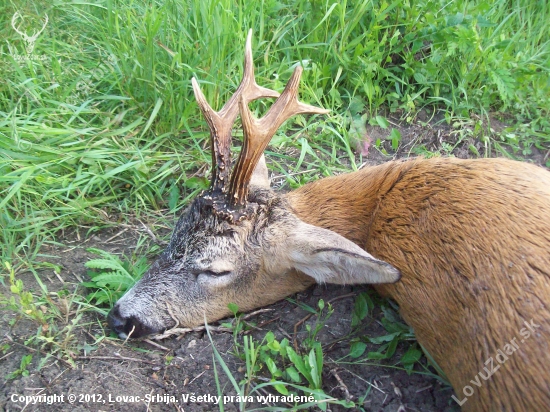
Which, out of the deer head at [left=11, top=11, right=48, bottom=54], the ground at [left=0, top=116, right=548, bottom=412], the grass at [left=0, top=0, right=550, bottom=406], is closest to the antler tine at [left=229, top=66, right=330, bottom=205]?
the ground at [left=0, top=116, right=548, bottom=412]

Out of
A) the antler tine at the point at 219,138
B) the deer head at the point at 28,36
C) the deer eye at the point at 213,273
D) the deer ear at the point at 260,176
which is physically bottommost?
the deer eye at the point at 213,273

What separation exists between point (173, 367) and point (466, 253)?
1815 mm

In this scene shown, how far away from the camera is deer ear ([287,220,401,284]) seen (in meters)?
3.04

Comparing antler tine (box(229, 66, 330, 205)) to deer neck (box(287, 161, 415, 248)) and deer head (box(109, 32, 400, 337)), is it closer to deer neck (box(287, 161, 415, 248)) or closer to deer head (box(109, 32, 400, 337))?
deer head (box(109, 32, 400, 337))

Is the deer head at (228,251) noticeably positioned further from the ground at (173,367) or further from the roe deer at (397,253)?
the ground at (173,367)

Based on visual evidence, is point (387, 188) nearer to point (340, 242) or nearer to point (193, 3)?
point (340, 242)

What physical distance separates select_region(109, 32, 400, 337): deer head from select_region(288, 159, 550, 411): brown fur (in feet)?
0.99

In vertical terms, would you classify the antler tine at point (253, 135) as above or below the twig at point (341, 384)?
above

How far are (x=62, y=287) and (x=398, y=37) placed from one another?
367cm

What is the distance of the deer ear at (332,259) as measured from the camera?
3039mm

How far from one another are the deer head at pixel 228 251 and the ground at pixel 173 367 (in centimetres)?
16

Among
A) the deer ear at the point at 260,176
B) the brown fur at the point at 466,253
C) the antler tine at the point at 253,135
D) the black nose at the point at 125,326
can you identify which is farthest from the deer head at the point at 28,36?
the brown fur at the point at 466,253

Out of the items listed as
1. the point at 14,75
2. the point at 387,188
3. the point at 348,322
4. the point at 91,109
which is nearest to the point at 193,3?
the point at 91,109

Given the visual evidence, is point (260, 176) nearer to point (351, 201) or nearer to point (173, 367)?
point (351, 201)
